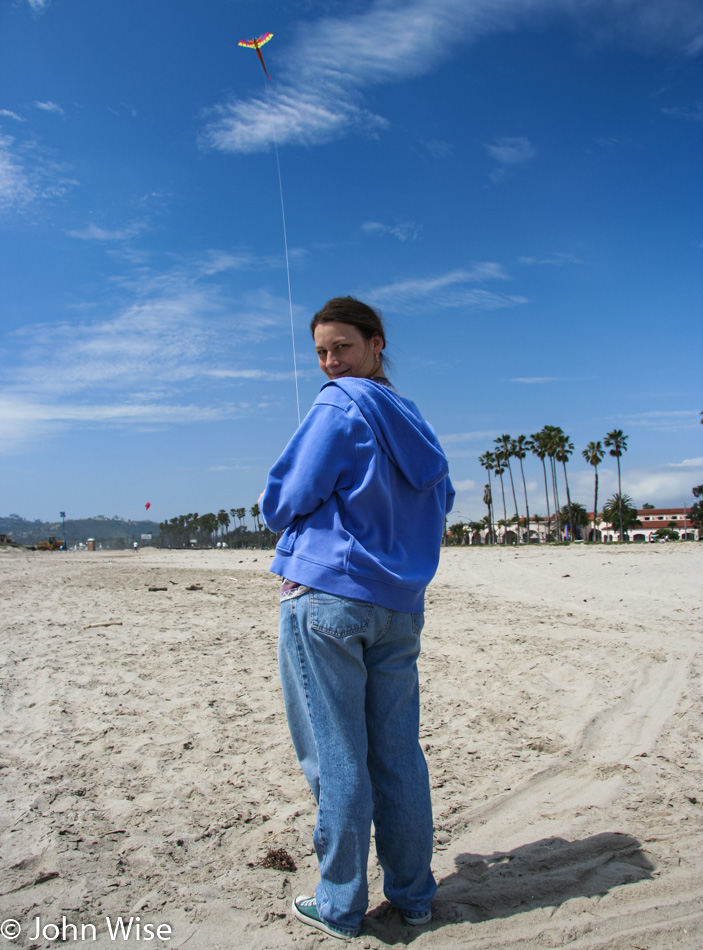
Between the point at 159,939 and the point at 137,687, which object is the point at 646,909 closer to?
the point at 159,939

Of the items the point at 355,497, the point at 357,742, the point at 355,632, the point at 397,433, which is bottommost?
the point at 357,742

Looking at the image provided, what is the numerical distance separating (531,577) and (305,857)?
11.7 metres

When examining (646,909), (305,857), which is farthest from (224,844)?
(646,909)

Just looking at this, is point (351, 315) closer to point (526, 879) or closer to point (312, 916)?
point (312, 916)

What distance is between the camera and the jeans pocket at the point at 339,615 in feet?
5.72

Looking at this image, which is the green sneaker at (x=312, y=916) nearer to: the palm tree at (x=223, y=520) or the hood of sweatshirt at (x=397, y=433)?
the hood of sweatshirt at (x=397, y=433)

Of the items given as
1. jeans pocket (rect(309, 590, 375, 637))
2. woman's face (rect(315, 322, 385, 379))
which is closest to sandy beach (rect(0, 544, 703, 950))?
jeans pocket (rect(309, 590, 375, 637))

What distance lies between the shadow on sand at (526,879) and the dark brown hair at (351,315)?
195 centimetres

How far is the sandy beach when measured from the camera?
6.28ft

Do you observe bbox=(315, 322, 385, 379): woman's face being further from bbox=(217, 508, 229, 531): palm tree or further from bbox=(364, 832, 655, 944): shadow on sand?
bbox=(217, 508, 229, 531): palm tree

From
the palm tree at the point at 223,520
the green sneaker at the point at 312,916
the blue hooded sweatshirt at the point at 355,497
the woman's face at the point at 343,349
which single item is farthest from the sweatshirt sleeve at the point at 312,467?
the palm tree at the point at 223,520

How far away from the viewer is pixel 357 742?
1.79m

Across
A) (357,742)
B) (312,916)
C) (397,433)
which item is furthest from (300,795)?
(397,433)

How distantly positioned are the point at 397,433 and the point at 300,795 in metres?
1.92
